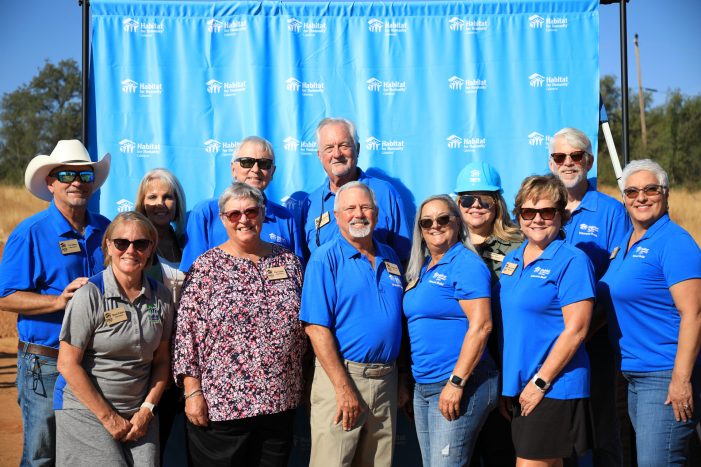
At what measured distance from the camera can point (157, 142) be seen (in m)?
5.43

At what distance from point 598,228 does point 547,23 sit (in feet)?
6.85

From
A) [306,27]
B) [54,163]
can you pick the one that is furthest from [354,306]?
[306,27]

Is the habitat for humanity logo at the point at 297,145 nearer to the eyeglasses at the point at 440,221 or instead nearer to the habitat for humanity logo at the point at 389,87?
the habitat for humanity logo at the point at 389,87

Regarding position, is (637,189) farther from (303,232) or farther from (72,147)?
(72,147)

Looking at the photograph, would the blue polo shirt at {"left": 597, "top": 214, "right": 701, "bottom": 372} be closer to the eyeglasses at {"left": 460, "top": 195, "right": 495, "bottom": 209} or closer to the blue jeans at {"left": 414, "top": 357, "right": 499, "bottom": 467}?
the blue jeans at {"left": 414, "top": 357, "right": 499, "bottom": 467}

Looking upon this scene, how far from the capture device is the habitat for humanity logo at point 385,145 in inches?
217

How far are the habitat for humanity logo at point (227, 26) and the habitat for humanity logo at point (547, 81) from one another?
7.24ft

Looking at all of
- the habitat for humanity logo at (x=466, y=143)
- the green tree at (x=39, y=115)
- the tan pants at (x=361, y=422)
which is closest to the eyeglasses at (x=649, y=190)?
the tan pants at (x=361, y=422)

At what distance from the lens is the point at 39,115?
84.4ft

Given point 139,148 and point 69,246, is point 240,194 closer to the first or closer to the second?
point 69,246

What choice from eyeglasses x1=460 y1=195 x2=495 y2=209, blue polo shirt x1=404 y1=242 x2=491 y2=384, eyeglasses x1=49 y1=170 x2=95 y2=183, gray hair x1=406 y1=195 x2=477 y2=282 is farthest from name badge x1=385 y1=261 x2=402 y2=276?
eyeglasses x1=49 y1=170 x2=95 y2=183

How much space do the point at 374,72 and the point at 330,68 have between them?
1.10 ft

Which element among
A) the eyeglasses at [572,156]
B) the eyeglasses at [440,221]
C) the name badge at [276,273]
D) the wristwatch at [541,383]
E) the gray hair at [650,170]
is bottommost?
the wristwatch at [541,383]

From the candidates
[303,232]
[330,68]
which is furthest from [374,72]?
[303,232]
